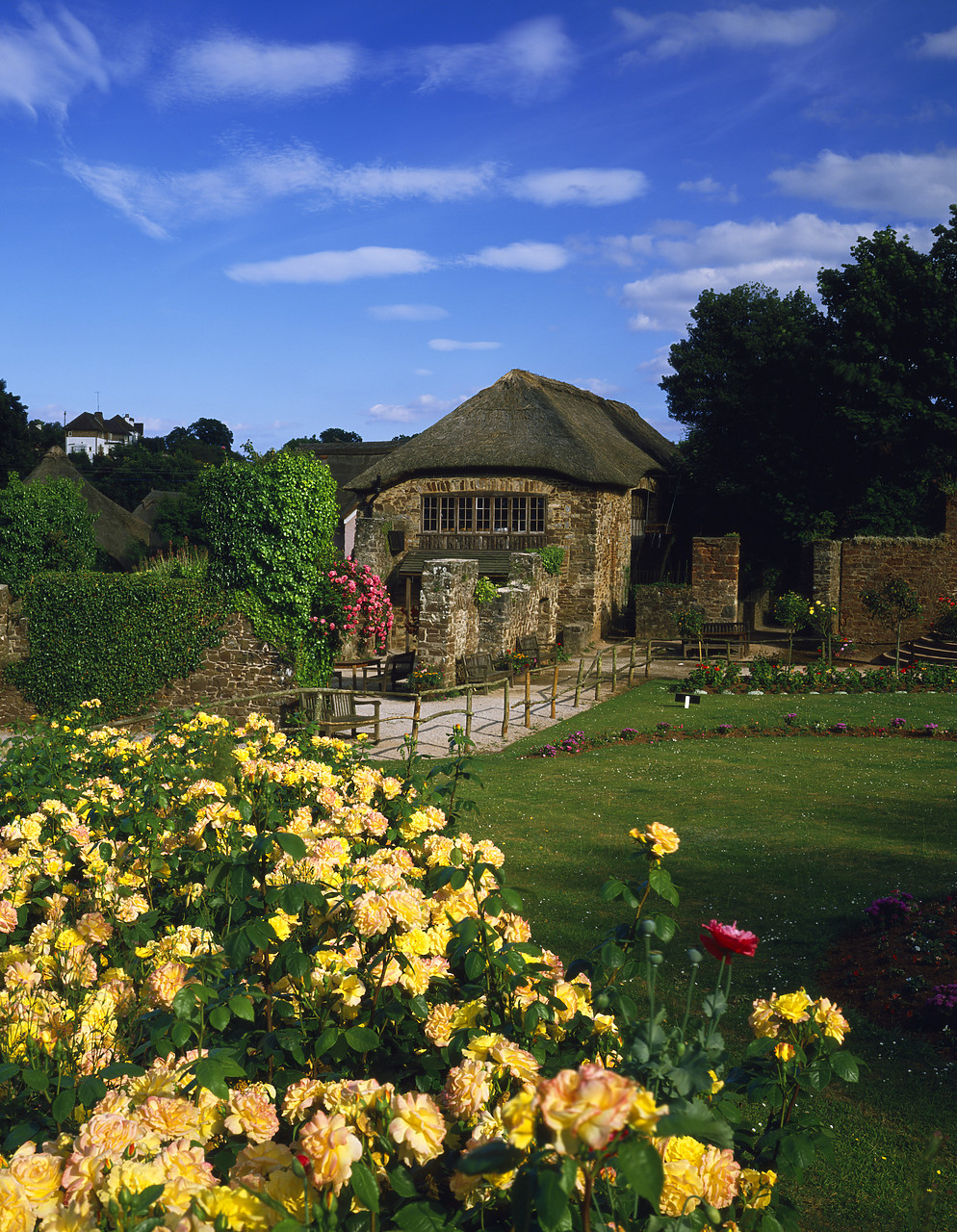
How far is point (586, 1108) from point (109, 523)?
134ft

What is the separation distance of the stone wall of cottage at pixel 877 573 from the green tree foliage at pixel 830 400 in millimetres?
1270

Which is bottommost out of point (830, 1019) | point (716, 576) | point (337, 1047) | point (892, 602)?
point (337, 1047)

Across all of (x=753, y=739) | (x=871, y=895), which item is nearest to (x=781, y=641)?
(x=753, y=739)

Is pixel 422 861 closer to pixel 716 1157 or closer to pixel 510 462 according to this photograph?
pixel 716 1157

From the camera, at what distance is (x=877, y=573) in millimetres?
23578

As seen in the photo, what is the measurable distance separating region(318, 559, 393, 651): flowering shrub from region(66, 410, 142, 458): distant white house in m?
109

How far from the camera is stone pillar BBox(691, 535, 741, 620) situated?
24.0 metres

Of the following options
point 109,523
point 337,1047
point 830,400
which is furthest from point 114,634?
point 109,523

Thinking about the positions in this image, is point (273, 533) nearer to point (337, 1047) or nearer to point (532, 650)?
point (532, 650)

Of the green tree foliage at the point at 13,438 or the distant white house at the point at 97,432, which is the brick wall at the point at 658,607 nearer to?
the green tree foliage at the point at 13,438

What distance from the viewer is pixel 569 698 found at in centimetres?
1720

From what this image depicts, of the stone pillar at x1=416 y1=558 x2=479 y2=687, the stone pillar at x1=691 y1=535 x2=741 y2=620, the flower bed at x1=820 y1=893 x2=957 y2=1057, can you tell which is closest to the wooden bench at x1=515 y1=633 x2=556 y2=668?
the stone pillar at x1=416 y1=558 x2=479 y2=687

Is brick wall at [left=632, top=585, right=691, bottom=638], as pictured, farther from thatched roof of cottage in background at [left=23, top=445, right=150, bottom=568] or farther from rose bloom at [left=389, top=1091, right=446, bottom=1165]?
rose bloom at [left=389, top=1091, right=446, bottom=1165]

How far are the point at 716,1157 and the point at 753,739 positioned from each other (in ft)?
38.2
